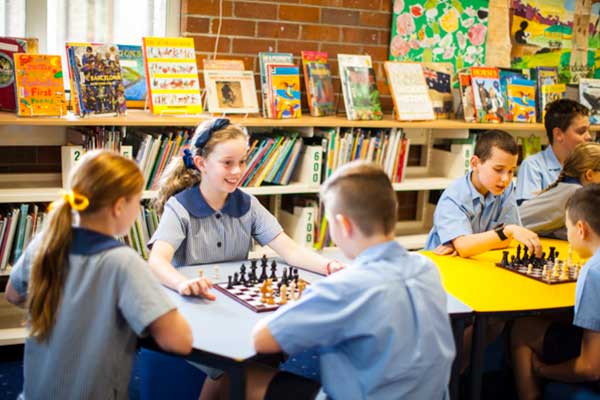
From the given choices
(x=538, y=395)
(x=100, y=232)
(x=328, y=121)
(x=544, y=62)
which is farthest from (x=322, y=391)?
(x=544, y=62)

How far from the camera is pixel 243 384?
194 cm

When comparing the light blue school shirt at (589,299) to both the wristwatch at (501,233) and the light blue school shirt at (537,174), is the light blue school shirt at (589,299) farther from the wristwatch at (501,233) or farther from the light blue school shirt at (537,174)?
the light blue school shirt at (537,174)

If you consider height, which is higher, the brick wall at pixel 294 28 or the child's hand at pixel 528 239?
the brick wall at pixel 294 28

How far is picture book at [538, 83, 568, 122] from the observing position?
4770 millimetres

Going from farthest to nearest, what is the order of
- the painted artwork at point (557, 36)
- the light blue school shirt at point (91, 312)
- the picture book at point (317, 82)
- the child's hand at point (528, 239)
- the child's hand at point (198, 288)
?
the painted artwork at point (557, 36) → the picture book at point (317, 82) → the child's hand at point (528, 239) → the child's hand at point (198, 288) → the light blue school shirt at point (91, 312)

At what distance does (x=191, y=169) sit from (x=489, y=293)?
45.7 inches

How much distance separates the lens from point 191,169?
2.79 metres

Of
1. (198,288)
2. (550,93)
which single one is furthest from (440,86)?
(198,288)

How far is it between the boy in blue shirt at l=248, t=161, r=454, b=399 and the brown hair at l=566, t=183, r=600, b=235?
0.86 m

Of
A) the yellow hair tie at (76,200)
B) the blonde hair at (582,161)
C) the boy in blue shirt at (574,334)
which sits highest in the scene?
the blonde hair at (582,161)

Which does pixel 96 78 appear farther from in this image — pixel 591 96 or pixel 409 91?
pixel 591 96

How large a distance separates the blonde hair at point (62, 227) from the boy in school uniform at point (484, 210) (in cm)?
159

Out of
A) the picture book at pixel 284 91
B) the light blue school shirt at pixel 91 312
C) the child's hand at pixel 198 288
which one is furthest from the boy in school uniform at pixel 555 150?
the light blue school shirt at pixel 91 312

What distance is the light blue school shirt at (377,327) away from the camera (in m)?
1.74
